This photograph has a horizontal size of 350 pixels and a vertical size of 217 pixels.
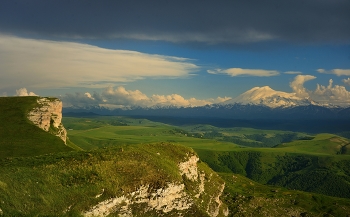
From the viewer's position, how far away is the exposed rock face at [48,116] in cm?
11021

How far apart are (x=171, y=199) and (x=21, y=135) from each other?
61.2 m

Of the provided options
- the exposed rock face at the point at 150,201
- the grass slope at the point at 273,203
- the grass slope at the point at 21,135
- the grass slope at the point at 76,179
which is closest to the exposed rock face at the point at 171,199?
the exposed rock face at the point at 150,201

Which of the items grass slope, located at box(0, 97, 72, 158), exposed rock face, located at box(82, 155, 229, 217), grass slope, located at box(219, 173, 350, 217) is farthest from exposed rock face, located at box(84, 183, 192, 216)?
grass slope, located at box(219, 173, 350, 217)

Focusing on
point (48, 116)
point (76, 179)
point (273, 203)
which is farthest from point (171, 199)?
point (48, 116)

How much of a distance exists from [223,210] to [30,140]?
60330mm

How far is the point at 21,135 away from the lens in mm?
93062

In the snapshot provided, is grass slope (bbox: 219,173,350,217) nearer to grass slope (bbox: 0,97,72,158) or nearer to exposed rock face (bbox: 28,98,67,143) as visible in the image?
grass slope (bbox: 0,97,72,158)

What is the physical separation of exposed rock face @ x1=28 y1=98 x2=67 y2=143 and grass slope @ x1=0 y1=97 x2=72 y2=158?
256cm

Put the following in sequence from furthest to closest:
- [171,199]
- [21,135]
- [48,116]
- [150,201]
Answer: [48,116]
[21,135]
[171,199]
[150,201]

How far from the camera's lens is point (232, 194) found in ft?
365

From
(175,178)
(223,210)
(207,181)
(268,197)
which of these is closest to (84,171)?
(175,178)

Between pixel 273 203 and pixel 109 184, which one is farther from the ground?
pixel 109 184

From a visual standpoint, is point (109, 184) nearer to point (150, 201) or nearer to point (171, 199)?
point (150, 201)

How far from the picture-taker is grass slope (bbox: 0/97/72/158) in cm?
8162
